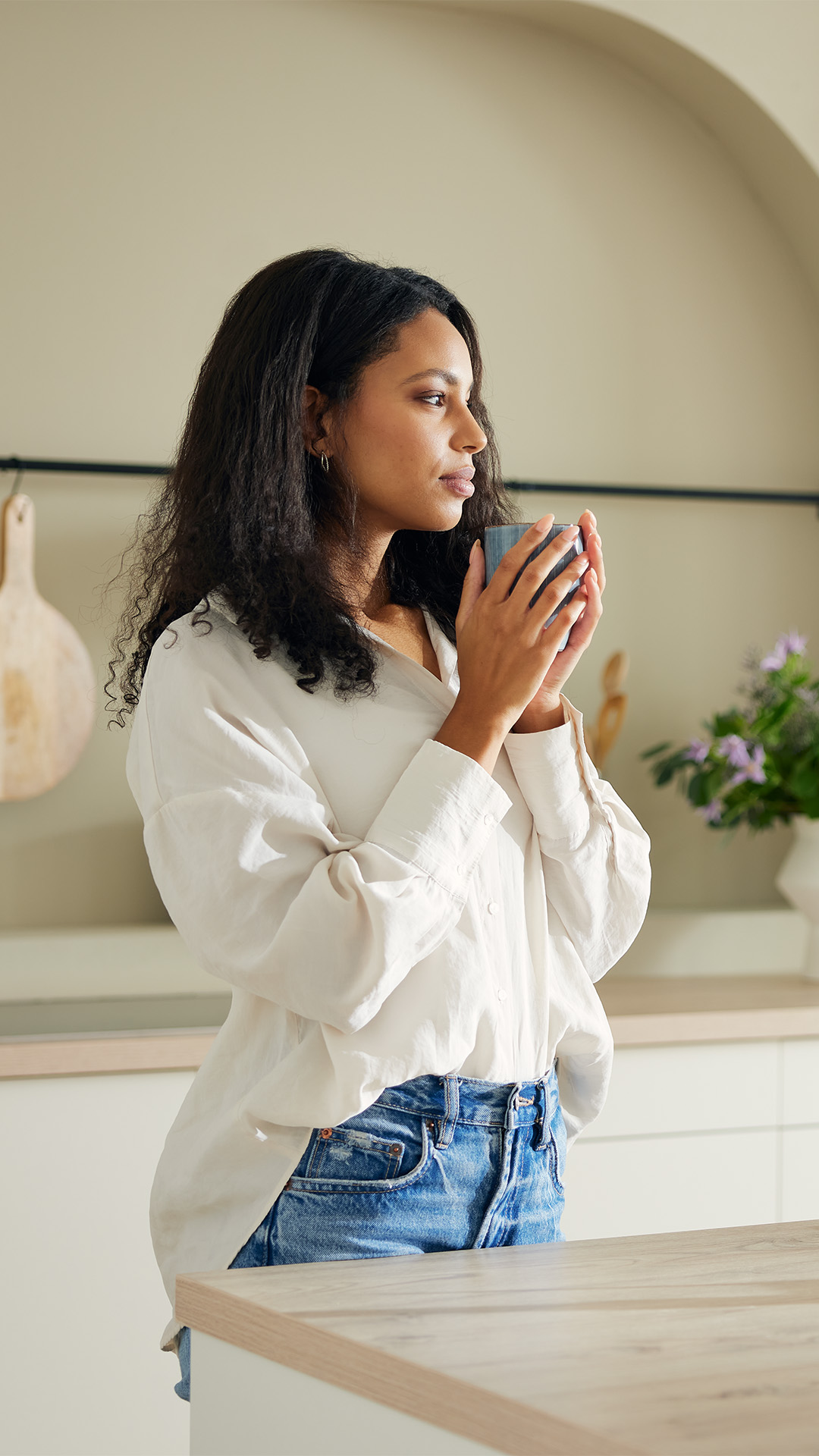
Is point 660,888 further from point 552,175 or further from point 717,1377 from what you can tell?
point 717,1377

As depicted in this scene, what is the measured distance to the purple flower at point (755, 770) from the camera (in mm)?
2061

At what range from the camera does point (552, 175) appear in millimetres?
2305

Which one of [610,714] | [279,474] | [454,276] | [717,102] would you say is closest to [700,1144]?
[610,714]

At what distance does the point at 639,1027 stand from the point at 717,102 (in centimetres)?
152

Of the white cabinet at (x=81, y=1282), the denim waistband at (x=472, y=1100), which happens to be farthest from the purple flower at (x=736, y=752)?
the denim waistband at (x=472, y=1100)

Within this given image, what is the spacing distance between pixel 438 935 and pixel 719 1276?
0.24m

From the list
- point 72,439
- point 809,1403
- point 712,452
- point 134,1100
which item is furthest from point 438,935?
point 712,452

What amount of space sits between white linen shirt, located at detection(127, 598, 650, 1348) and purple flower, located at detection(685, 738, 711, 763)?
1210 mm

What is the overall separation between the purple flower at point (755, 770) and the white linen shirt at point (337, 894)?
1151 mm

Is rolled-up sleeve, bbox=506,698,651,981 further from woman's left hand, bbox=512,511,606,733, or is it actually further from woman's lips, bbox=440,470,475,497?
woman's lips, bbox=440,470,475,497

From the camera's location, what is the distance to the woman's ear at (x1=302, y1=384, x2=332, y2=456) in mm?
967

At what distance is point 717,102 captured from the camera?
7.45 ft

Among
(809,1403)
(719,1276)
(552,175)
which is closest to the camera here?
(809,1403)

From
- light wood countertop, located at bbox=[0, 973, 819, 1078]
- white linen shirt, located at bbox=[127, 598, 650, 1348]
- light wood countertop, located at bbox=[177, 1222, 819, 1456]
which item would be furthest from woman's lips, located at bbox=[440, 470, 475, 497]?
light wood countertop, located at bbox=[0, 973, 819, 1078]
